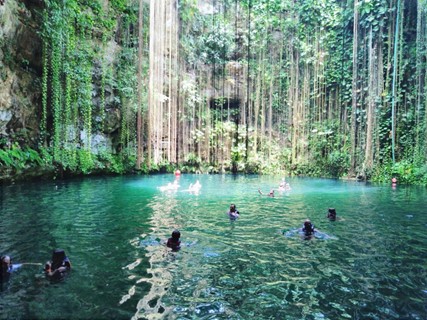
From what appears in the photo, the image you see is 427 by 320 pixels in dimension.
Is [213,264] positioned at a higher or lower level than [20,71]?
lower

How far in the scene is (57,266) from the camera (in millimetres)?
4207

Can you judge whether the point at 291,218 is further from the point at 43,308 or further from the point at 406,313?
the point at 43,308

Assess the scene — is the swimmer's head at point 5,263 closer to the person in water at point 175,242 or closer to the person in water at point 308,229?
the person in water at point 175,242

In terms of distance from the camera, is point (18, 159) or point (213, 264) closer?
point (213, 264)

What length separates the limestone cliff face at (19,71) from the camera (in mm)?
12398

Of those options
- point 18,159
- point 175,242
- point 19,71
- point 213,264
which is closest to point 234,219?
point 175,242

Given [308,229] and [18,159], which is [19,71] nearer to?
[18,159]

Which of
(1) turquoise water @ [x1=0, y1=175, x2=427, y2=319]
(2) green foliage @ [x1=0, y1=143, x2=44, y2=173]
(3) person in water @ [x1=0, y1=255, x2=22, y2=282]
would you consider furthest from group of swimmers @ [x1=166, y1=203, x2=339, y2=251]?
→ (2) green foliage @ [x1=0, y1=143, x2=44, y2=173]

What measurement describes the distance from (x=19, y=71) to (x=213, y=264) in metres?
12.5

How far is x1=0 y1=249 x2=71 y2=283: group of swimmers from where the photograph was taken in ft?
12.8

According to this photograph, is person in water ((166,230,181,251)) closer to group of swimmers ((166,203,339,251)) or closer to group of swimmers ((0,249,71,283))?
group of swimmers ((166,203,339,251))

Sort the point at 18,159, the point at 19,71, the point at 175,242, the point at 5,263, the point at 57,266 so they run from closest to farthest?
the point at 5,263
the point at 57,266
the point at 175,242
the point at 18,159
the point at 19,71

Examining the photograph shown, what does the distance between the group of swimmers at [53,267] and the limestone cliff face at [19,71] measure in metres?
10.0

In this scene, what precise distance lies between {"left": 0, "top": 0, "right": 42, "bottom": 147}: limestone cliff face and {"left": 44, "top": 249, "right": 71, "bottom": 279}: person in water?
10139 millimetres
